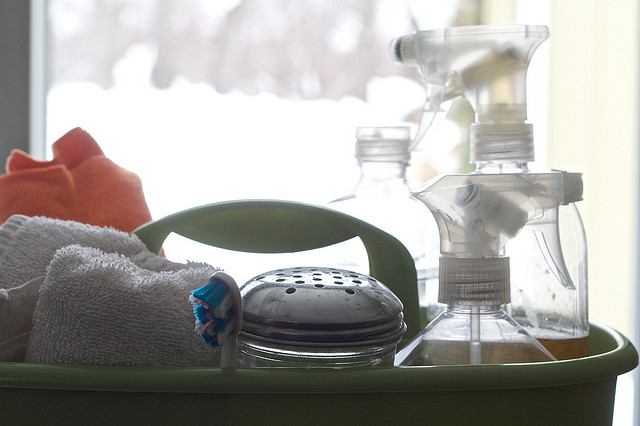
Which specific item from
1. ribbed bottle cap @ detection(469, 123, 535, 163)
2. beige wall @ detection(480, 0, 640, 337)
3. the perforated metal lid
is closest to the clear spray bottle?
ribbed bottle cap @ detection(469, 123, 535, 163)

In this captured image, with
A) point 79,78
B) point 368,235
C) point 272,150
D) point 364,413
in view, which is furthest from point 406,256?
point 79,78

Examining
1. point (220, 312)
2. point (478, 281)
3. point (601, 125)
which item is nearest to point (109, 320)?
point (220, 312)

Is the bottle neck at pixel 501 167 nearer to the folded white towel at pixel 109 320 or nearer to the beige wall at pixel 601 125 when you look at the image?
the folded white towel at pixel 109 320

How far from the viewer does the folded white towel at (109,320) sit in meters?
0.26

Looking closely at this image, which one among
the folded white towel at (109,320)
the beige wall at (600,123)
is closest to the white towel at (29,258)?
the folded white towel at (109,320)

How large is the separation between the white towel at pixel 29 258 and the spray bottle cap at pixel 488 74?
0.60 feet

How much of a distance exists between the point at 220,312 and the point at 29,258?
0.12m

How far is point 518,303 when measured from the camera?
421mm

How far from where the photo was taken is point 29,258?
12.1 inches

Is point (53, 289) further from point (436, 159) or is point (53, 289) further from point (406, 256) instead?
point (436, 159)

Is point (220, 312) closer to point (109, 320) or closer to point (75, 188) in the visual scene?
point (109, 320)

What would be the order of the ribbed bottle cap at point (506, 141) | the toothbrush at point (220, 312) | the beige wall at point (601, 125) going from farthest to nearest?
the beige wall at point (601, 125) → the ribbed bottle cap at point (506, 141) → the toothbrush at point (220, 312)

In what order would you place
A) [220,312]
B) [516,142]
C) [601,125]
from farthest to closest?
1. [601,125]
2. [516,142]
3. [220,312]

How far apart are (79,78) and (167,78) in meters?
0.14
